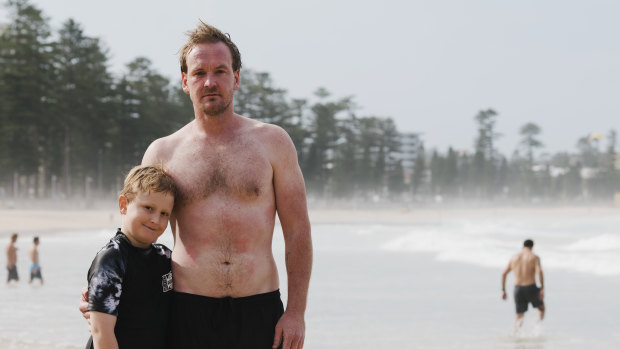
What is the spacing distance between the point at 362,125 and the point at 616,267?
6257cm

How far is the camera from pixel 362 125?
82.9 meters

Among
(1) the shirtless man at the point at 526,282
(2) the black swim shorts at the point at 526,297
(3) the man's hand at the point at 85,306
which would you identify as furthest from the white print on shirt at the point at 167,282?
(2) the black swim shorts at the point at 526,297

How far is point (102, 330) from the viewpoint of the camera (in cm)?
213

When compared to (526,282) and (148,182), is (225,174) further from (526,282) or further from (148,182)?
(526,282)

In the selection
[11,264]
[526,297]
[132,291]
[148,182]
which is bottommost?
[526,297]

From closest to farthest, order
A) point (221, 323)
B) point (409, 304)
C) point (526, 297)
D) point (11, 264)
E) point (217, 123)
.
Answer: point (221, 323), point (217, 123), point (526, 297), point (409, 304), point (11, 264)

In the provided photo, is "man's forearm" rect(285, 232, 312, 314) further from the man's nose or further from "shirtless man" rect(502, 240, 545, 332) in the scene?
"shirtless man" rect(502, 240, 545, 332)

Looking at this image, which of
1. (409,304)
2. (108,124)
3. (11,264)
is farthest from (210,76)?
(108,124)

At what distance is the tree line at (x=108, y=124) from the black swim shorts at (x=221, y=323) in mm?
49154

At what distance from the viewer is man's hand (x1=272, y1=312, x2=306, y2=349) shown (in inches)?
89.0

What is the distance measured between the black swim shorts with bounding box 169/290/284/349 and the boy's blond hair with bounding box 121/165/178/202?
353 millimetres

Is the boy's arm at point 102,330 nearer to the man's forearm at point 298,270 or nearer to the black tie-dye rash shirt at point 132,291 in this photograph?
the black tie-dye rash shirt at point 132,291

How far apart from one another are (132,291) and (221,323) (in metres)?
0.30

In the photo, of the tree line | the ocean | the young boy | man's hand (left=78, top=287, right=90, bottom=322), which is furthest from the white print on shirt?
the tree line
